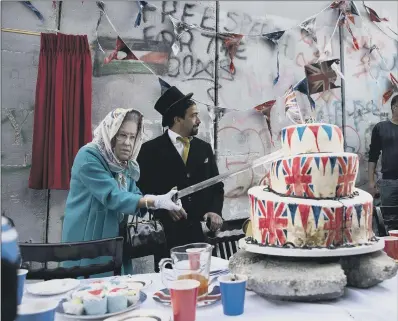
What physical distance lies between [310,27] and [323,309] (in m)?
3.48

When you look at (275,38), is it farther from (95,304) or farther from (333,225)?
(95,304)

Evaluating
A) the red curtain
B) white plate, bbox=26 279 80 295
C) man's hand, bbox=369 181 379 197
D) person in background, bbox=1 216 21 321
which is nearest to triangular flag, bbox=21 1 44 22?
the red curtain

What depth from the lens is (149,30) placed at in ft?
10.6

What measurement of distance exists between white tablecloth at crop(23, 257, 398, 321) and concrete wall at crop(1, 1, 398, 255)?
1944 mm

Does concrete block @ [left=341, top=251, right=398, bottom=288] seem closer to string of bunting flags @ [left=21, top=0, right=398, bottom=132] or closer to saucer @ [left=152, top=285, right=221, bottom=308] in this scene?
saucer @ [left=152, top=285, right=221, bottom=308]

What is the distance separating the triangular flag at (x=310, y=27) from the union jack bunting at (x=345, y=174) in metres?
2.96

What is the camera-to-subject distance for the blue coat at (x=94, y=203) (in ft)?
6.14

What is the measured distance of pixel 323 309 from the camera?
1.05 metres

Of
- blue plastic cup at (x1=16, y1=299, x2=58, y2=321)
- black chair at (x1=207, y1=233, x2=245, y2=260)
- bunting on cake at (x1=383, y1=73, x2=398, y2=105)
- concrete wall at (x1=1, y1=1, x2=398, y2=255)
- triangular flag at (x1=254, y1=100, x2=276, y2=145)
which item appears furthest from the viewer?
bunting on cake at (x1=383, y1=73, x2=398, y2=105)

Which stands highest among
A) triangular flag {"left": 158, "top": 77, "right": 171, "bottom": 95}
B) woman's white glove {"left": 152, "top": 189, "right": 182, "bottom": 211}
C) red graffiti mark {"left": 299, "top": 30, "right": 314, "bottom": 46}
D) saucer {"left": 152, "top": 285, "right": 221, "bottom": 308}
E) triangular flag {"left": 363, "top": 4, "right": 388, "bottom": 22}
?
triangular flag {"left": 363, "top": 4, "right": 388, "bottom": 22}

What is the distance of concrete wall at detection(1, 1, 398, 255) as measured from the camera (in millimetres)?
2818

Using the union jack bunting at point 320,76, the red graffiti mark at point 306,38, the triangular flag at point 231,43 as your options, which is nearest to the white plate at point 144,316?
the triangular flag at point 231,43

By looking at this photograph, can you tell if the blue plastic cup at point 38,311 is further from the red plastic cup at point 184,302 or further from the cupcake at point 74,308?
the red plastic cup at point 184,302

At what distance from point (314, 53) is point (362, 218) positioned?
10.1 ft
